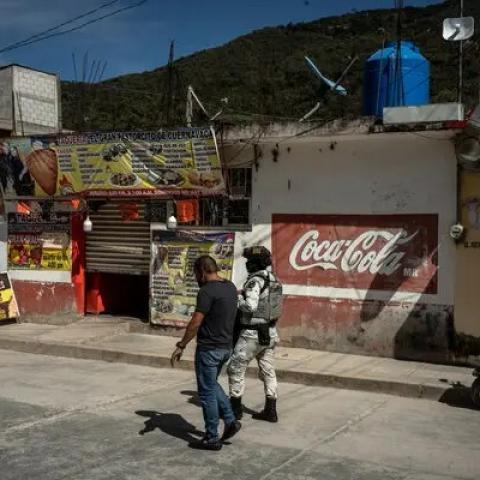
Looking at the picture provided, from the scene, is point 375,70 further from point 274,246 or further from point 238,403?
point 238,403

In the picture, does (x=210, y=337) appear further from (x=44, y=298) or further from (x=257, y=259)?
(x=44, y=298)

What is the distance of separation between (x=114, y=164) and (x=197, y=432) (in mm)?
6375

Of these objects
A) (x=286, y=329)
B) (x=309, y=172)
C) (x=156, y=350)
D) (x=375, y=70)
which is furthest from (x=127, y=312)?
(x=375, y=70)

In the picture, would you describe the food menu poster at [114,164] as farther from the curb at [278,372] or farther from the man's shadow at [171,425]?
the man's shadow at [171,425]

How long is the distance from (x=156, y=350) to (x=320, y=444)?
4727 mm

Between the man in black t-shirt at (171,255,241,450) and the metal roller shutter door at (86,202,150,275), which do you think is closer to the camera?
the man in black t-shirt at (171,255,241,450)

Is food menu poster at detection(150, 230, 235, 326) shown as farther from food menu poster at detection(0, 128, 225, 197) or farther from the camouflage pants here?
the camouflage pants

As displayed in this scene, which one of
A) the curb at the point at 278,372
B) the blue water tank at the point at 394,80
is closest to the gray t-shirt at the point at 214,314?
the curb at the point at 278,372

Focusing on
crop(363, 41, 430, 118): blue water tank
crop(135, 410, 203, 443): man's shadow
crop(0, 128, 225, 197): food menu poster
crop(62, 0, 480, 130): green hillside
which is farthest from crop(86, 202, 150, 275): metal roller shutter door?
crop(135, 410, 203, 443): man's shadow

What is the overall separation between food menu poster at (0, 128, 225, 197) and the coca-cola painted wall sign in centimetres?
146

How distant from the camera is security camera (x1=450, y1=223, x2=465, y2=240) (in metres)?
9.21

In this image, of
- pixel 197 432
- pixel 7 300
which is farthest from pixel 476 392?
pixel 7 300

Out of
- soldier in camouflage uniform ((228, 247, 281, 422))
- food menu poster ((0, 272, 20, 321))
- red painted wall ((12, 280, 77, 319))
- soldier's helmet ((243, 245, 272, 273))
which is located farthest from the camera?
food menu poster ((0, 272, 20, 321))

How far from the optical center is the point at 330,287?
1034 cm
